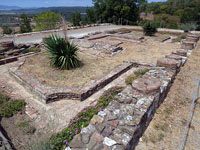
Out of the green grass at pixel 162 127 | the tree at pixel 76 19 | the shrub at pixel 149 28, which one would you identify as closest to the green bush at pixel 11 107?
the green grass at pixel 162 127

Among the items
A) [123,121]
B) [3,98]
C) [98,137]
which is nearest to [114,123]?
[123,121]

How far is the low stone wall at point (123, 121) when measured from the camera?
2271 millimetres

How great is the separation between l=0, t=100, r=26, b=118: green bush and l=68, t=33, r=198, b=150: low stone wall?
2276 mm

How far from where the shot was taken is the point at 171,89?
4.59 meters

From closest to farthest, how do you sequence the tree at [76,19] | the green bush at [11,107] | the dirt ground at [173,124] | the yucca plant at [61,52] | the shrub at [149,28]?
the dirt ground at [173,124] < the green bush at [11,107] < the yucca plant at [61,52] < the shrub at [149,28] < the tree at [76,19]

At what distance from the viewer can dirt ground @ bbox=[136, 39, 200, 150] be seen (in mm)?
2750

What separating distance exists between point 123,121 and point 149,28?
1323 cm

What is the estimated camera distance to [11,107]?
382cm

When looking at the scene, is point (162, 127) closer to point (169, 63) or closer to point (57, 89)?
point (169, 63)

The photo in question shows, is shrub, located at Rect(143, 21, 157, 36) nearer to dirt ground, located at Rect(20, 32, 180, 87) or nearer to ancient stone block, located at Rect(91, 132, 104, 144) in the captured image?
dirt ground, located at Rect(20, 32, 180, 87)

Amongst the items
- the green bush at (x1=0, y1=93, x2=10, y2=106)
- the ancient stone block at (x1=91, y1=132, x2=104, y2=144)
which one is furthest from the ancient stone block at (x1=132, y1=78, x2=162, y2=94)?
the green bush at (x1=0, y1=93, x2=10, y2=106)

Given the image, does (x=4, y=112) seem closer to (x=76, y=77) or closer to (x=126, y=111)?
(x=76, y=77)

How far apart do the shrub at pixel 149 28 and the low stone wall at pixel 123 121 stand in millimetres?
11254

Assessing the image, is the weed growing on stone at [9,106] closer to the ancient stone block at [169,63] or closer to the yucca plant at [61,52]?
A: the yucca plant at [61,52]
